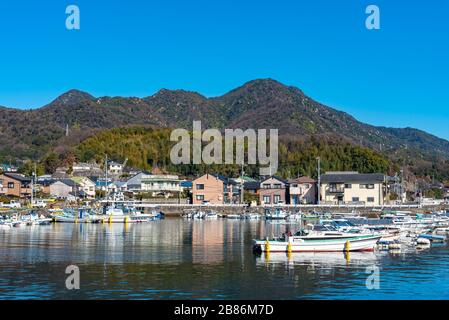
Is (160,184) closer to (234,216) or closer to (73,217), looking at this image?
(234,216)

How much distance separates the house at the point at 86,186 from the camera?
68.9 m

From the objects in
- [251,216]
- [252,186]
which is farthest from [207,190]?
[251,216]

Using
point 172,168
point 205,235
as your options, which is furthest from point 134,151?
point 205,235

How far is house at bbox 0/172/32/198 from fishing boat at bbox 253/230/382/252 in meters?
45.4

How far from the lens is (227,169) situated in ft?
281

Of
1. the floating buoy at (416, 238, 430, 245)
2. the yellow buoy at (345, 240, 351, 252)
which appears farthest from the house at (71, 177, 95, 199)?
the yellow buoy at (345, 240, 351, 252)

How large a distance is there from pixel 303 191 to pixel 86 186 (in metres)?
25.9

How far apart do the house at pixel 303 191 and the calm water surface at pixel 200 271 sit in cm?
3605

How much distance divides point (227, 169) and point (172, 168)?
29.3 ft

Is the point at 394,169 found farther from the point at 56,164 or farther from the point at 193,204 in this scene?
the point at 56,164

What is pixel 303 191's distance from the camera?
6712 cm

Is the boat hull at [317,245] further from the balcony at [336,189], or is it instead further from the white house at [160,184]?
the white house at [160,184]

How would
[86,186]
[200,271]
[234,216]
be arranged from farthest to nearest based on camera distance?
[86,186] → [234,216] → [200,271]

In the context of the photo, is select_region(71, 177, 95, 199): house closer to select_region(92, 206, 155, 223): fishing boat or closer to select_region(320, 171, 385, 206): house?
select_region(92, 206, 155, 223): fishing boat
